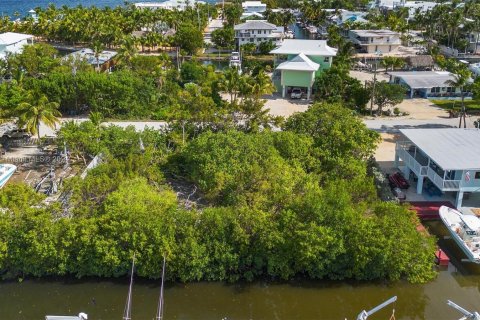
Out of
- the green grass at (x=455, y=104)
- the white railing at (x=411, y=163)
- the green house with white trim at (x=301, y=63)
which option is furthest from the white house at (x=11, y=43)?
the green grass at (x=455, y=104)

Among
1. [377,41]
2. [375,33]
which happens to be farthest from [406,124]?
[375,33]

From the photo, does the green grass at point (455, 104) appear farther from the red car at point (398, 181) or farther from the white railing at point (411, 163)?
the red car at point (398, 181)

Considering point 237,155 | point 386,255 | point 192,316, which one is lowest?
point 192,316

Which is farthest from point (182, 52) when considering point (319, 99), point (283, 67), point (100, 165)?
point (100, 165)

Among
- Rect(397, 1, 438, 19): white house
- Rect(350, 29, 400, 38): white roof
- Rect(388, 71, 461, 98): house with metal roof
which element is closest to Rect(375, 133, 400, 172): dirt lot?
Rect(388, 71, 461, 98): house with metal roof

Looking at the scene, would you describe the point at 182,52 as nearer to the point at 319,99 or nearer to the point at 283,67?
the point at 283,67

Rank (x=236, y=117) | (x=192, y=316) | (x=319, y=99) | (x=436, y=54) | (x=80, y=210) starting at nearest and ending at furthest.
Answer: (x=192, y=316) < (x=80, y=210) < (x=236, y=117) < (x=319, y=99) < (x=436, y=54)

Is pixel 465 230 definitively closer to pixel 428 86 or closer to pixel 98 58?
pixel 428 86
